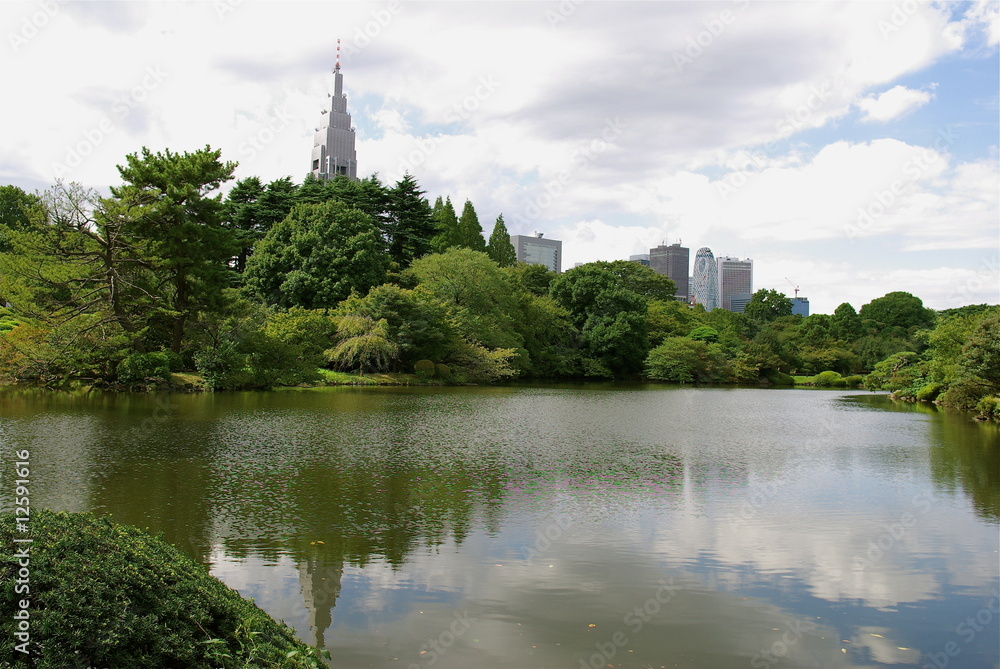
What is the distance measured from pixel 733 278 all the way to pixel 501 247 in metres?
128

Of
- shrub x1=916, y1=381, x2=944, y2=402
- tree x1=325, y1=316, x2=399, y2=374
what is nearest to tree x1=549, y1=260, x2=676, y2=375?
tree x1=325, y1=316, x2=399, y2=374

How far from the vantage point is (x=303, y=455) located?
10398 mm

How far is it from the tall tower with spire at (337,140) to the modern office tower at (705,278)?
299ft

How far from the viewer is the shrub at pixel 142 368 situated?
2036cm

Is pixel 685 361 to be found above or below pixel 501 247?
below

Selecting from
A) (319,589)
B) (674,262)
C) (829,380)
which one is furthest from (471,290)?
(674,262)

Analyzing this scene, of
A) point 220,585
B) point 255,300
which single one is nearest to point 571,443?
point 220,585

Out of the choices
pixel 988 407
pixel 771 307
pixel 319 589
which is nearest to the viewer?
pixel 319 589

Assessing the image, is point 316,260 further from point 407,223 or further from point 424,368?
point 407,223

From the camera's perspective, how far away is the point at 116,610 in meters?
2.22

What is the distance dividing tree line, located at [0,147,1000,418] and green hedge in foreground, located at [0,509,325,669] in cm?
2024

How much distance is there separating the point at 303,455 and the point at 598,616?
22.7ft

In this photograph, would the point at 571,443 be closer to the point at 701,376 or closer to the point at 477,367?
the point at 477,367

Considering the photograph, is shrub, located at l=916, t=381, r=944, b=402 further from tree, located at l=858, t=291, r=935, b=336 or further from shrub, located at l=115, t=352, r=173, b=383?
tree, located at l=858, t=291, r=935, b=336
